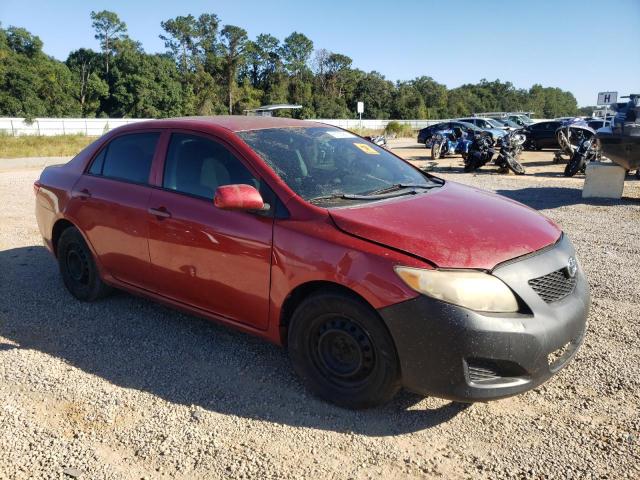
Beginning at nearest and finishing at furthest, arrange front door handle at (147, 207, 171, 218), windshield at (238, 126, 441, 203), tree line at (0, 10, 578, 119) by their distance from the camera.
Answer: windshield at (238, 126, 441, 203) < front door handle at (147, 207, 171, 218) < tree line at (0, 10, 578, 119)

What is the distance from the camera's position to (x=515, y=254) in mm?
2846

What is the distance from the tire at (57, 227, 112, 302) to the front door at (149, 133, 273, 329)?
102 centimetres

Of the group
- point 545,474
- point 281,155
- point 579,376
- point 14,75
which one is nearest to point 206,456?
point 545,474

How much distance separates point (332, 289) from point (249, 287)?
0.61m

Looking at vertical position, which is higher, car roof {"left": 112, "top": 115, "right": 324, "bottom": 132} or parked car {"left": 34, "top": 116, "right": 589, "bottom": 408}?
car roof {"left": 112, "top": 115, "right": 324, "bottom": 132}

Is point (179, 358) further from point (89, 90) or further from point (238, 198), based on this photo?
point (89, 90)

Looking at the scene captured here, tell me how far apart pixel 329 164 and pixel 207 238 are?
974 millimetres

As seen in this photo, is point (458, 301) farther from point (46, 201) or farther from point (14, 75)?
point (14, 75)

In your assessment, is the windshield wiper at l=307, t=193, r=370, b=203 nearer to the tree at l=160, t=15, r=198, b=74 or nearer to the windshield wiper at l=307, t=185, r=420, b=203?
the windshield wiper at l=307, t=185, r=420, b=203

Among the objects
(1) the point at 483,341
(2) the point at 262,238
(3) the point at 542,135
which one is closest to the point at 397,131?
(3) the point at 542,135

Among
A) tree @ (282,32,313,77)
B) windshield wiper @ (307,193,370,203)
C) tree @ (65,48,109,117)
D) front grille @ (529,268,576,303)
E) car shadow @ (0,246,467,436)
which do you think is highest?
tree @ (282,32,313,77)

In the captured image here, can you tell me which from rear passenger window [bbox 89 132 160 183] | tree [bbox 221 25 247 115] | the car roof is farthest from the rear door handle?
tree [bbox 221 25 247 115]

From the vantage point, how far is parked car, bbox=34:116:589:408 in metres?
2.66

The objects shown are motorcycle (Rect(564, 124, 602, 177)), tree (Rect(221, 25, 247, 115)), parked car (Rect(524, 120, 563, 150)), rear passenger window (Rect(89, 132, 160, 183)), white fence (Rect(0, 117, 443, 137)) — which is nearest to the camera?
rear passenger window (Rect(89, 132, 160, 183))
